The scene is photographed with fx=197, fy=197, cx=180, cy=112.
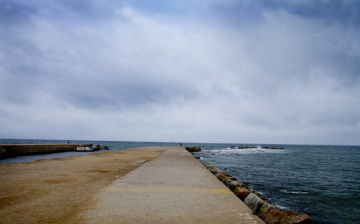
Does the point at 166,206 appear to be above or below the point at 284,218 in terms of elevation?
above

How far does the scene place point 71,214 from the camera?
3.25m

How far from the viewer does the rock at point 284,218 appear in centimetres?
338

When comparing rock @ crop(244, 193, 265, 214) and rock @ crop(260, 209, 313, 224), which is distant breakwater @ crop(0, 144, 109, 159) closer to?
rock @ crop(244, 193, 265, 214)

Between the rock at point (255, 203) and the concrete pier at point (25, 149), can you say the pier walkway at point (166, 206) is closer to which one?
the rock at point (255, 203)

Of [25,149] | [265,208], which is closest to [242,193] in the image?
[265,208]

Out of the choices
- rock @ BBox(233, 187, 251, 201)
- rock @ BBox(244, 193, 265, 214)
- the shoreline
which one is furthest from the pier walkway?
rock @ BBox(233, 187, 251, 201)

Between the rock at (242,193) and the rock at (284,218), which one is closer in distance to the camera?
the rock at (284,218)

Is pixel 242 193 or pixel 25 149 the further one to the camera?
pixel 25 149

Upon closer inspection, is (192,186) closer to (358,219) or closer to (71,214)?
(71,214)

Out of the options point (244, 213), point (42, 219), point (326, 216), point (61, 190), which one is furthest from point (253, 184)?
point (42, 219)

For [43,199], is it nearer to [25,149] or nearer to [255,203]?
[255,203]

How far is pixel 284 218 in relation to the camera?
3521mm

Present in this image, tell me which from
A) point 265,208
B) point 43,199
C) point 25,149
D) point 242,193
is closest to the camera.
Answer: point 265,208

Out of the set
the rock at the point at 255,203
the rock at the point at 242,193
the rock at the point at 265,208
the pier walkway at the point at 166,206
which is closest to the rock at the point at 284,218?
the rock at the point at 265,208
